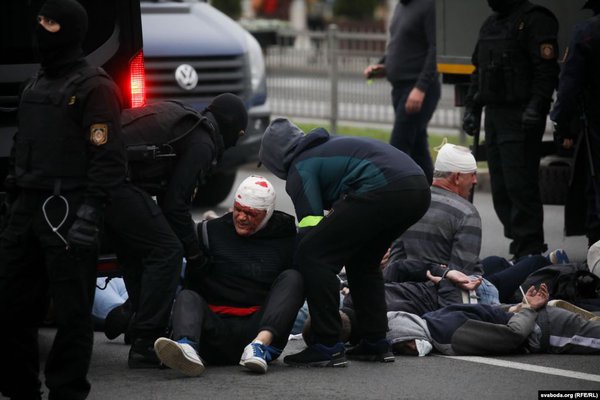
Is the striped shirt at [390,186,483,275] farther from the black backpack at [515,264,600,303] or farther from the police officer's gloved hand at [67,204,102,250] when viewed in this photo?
the police officer's gloved hand at [67,204,102,250]

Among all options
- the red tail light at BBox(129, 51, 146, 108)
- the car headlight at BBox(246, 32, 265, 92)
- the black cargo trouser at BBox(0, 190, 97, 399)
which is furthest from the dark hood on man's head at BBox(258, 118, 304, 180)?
the car headlight at BBox(246, 32, 265, 92)

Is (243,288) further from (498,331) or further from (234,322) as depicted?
(498,331)

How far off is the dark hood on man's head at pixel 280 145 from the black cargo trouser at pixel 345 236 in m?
0.32

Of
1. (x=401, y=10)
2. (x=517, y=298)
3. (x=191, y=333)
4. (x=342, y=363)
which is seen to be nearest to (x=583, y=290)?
(x=517, y=298)

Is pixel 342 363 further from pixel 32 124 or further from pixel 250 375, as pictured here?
pixel 32 124

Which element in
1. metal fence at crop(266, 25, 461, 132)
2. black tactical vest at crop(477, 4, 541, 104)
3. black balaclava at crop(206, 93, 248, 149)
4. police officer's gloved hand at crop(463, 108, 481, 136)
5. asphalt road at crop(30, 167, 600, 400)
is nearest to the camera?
asphalt road at crop(30, 167, 600, 400)

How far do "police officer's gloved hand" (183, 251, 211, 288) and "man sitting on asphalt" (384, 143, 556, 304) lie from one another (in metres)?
1.23

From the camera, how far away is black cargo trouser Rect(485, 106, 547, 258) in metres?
10.1

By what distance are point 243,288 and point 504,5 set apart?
133 inches

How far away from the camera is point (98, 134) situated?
6.28m

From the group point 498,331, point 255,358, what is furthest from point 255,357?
point 498,331

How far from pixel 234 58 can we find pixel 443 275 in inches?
204

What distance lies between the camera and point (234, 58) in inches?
508

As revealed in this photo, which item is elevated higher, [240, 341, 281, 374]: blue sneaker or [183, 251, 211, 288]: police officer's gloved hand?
[183, 251, 211, 288]: police officer's gloved hand
